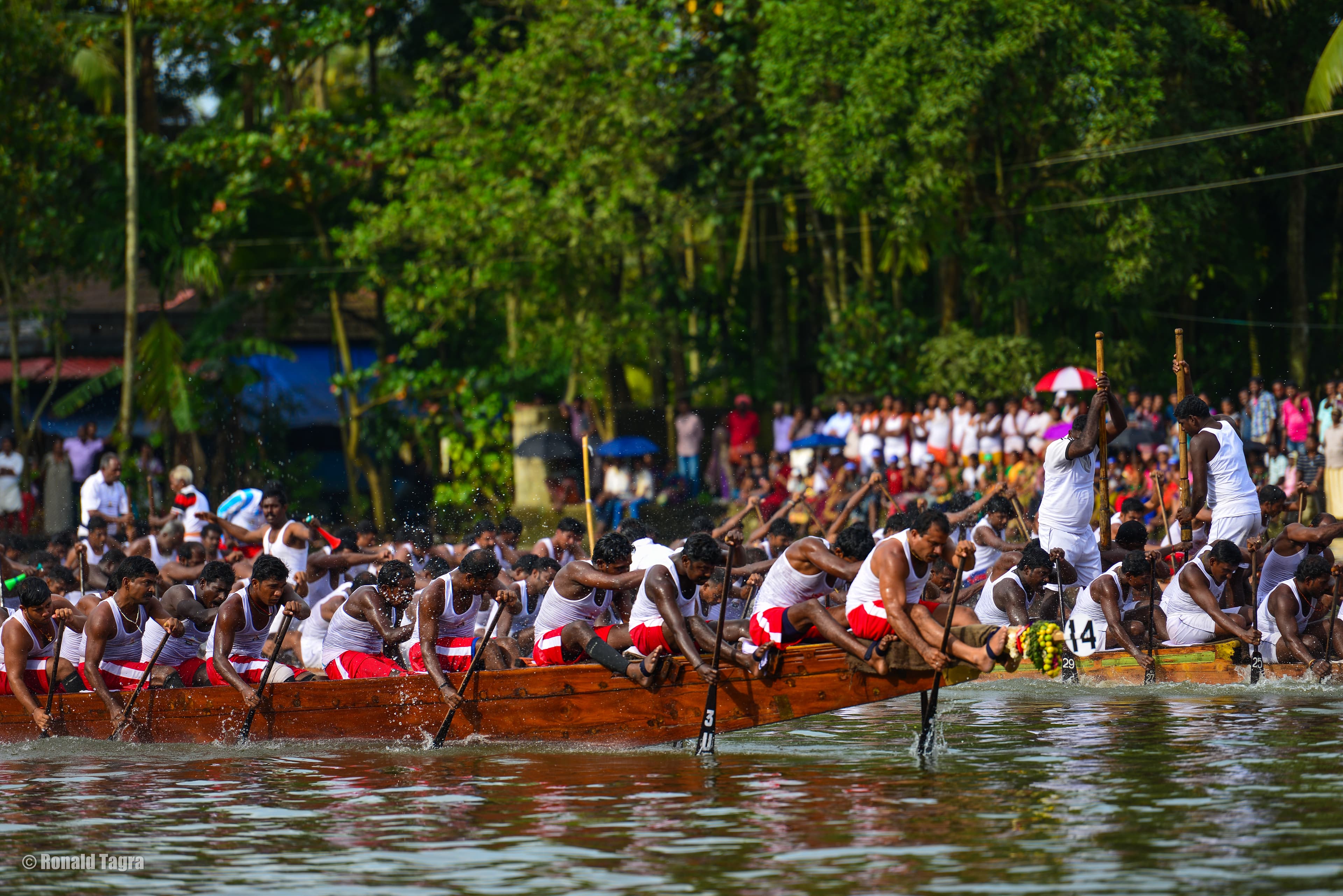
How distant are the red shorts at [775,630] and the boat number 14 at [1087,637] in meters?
3.89

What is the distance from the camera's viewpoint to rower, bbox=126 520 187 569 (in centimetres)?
1862

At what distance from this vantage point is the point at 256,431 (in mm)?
30781

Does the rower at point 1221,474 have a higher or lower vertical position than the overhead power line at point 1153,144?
lower

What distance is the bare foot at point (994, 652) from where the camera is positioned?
10102 mm

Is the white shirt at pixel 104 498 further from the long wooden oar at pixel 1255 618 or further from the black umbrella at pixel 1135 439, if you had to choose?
the long wooden oar at pixel 1255 618

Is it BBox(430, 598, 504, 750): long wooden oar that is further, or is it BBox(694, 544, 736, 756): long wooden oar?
BBox(430, 598, 504, 750): long wooden oar

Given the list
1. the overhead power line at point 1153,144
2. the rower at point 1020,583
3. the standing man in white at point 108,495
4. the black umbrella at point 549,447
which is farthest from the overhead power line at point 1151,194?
the standing man in white at point 108,495

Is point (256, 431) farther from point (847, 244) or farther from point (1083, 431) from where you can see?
point (1083, 431)

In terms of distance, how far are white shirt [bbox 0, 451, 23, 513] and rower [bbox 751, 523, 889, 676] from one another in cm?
1852

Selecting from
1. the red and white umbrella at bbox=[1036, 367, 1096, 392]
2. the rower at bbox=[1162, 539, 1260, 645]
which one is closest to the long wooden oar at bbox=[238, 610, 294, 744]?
the rower at bbox=[1162, 539, 1260, 645]

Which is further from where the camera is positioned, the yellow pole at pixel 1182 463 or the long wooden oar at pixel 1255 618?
the yellow pole at pixel 1182 463

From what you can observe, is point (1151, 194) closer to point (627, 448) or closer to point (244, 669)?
point (627, 448)

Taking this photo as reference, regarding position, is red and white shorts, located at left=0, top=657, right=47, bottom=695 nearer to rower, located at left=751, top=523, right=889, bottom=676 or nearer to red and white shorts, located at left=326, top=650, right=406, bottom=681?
red and white shorts, located at left=326, top=650, right=406, bottom=681

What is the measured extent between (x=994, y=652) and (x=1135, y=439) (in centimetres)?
1198
